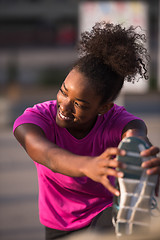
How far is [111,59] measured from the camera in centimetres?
212

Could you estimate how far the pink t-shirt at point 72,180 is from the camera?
2.23 m

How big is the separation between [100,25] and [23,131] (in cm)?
73

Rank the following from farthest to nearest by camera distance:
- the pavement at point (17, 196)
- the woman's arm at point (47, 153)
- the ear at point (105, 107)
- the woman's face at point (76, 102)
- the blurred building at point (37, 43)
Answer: the blurred building at point (37, 43) → the pavement at point (17, 196) → the ear at point (105, 107) → the woman's face at point (76, 102) → the woman's arm at point (47, 153)

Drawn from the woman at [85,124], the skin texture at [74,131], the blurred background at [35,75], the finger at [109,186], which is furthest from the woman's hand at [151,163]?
the blurred background at [35,75]

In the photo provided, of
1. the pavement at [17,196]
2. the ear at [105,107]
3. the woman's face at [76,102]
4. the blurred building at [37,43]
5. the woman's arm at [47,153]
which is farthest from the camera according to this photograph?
the blurred building at [37,43]

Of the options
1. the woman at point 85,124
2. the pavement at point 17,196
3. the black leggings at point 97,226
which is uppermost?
Result: the woman at point 85,124

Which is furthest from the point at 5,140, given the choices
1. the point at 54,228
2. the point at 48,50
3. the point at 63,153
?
the point at 48,50

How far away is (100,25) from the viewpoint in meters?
2.41

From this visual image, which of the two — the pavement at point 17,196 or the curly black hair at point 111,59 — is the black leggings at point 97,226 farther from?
the pavement at point 17,196

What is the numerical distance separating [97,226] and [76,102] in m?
0.63

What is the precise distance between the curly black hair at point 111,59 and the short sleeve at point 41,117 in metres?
0.25

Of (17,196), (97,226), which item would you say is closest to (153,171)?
(97,226)

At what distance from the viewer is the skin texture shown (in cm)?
150

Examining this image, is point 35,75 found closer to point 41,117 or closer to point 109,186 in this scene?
point 41,117
